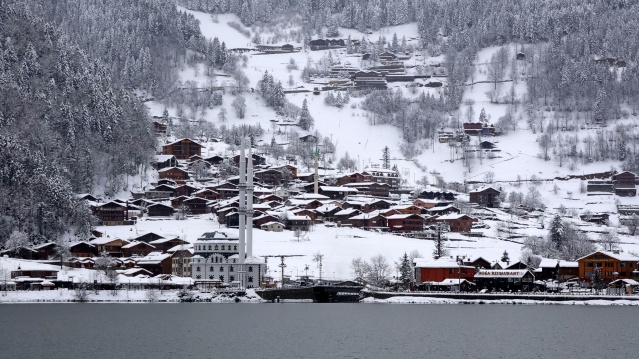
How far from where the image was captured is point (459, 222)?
137 m

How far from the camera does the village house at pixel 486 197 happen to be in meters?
155

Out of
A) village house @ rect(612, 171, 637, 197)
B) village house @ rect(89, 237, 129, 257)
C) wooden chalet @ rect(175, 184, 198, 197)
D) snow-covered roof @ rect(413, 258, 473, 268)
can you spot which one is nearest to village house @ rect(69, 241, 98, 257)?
village house @ rect(89, 237, 129, 257)

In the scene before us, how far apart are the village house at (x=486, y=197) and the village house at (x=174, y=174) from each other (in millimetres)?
34667

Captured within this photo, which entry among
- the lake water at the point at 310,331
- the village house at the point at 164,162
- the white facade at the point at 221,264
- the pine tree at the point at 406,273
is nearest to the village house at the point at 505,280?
the pine tree at the point at 406,273

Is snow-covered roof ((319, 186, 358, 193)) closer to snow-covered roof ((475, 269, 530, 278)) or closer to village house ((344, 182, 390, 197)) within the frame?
village house ((344, 182, 390, 197))

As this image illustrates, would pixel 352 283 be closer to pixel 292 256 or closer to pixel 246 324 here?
pixel 292 256

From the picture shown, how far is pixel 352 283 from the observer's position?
109125 millimetres

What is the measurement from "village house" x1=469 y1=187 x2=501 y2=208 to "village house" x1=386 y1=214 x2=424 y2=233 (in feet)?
64.5

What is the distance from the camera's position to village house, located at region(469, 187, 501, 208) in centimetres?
15538

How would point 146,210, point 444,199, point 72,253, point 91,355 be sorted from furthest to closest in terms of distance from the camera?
point 444,199, point 146,210, point 72,253, point 91,355

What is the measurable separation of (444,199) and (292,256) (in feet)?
144

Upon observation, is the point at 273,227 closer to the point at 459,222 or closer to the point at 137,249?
the point at 137,249

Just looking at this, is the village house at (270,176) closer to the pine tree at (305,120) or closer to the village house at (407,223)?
the village house at (407,223)

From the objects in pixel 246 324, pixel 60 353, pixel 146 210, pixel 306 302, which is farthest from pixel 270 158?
pixel 60 353
